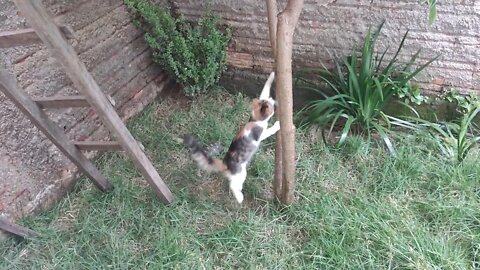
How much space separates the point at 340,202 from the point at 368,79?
844mm

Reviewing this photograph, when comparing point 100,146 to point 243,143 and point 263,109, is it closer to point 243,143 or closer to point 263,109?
point 243,143

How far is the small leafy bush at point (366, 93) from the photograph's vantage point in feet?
8.64

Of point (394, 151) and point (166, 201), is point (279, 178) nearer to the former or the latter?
point (166, 201)

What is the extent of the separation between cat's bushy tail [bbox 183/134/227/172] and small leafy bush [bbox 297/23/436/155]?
0.91 m

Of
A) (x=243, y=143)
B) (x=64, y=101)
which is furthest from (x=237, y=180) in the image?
(x=64, y=101)

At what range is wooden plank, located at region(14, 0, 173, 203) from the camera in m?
1.40

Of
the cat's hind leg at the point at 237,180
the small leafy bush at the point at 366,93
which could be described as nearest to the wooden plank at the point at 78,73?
the cat's hind leg at the point at 237,180

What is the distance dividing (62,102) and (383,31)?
72.6 inches

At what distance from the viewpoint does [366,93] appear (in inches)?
104

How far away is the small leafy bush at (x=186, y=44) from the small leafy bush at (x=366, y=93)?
2.32 ft

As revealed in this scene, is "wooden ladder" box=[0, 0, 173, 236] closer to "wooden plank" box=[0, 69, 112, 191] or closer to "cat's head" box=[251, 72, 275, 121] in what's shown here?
"wooden plank" box=[0, 69, 112, 191]

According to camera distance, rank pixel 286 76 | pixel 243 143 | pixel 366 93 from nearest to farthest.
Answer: pixel 286 76 → pixel 243 143 → pixel 366 93

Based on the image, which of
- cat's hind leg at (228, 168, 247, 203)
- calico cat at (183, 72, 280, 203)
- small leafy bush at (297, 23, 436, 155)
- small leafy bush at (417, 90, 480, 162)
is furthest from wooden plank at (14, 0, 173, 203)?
small leafy bush at (417, 90, 480, 162)

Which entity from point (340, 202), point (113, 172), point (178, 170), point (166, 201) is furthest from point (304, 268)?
point (113, 172)
